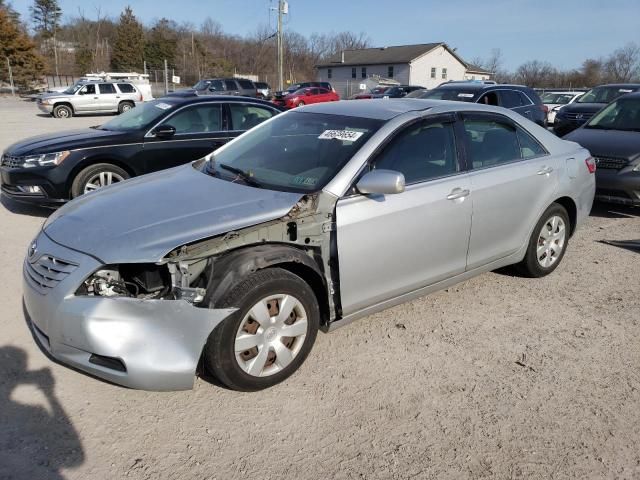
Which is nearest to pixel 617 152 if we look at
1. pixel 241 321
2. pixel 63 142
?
pixel 241 321

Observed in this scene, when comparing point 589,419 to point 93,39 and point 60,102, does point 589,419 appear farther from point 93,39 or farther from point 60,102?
point 93,39

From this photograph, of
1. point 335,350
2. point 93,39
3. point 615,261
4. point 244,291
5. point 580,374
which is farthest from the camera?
point 93,39

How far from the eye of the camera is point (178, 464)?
2520 millimetres

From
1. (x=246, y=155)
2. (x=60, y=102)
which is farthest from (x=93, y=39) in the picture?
(x=246, y=155)

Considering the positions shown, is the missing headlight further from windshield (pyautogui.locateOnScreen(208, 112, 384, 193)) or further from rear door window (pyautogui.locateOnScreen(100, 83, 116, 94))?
rear door window (pyautogui.locateOnScreen(100, 83, 116, 94))

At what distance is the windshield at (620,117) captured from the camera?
7.96m

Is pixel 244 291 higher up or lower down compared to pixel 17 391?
higher up

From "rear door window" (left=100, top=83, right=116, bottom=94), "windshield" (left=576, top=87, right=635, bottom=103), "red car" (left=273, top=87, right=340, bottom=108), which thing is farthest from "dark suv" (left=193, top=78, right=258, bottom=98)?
"windshield" (left=576, top=87, right=635, bottom=103)

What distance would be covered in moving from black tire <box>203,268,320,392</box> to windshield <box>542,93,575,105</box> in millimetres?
24897

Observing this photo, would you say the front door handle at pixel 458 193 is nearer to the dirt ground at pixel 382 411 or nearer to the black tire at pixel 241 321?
the dirt ground at pixel 382 411

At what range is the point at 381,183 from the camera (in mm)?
3217

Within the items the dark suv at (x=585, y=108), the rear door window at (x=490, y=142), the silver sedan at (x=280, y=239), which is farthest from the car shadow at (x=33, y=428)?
the dark suv at (x=585, y=108)

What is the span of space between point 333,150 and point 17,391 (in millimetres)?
2436

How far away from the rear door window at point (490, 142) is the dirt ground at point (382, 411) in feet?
4.09
